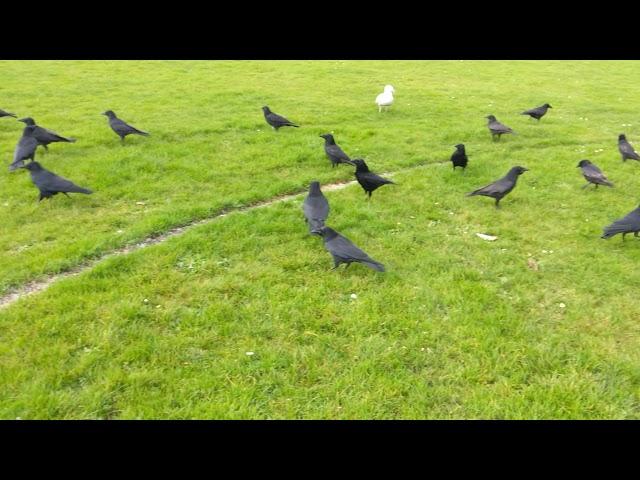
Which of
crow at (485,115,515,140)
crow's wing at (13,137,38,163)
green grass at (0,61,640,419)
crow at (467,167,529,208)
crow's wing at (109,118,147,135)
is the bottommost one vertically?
green grass at (0,61,640,419)

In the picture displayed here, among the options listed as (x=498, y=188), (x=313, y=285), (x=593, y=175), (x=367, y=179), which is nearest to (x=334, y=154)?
(x=367, y=179)

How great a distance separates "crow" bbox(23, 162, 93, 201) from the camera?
8555 millimetres

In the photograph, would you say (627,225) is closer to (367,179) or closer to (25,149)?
(367,179)

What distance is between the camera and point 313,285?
636 cm

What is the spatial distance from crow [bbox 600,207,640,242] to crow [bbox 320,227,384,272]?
3705 mm

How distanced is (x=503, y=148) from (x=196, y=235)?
8.42 m

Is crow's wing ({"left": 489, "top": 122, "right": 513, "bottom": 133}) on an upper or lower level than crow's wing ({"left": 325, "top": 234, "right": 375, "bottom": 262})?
upper

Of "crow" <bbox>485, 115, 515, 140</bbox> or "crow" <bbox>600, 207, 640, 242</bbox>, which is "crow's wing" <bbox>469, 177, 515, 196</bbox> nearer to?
"crow" <bbox>600, 207, 640, 242</bbox>

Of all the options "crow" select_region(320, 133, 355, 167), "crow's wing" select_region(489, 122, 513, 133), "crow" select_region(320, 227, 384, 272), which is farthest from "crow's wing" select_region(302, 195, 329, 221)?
"crow's wing" select_region(489, 122, 513, 133)

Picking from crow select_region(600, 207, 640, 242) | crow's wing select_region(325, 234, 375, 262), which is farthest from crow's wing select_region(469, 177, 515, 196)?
crow's wing select_region(325, 234, 375, 262)

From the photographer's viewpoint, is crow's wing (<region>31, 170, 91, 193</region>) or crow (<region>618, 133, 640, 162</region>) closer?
crow's wing (<region>31, 170, 91, 193</region>)

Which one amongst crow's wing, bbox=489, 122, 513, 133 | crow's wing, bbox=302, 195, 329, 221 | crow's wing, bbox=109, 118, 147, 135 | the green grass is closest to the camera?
→ the green grass

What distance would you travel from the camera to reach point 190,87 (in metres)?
18.7

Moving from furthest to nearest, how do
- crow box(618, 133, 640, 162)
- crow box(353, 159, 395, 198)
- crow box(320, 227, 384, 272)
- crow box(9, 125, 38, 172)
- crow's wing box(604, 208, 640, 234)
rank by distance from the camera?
1. crow box(618, 133, 640, 162)
2. crow box(9, 125, 38, 172)
3. crow box(353, 159, 395, 198)
4. crow's wing box(604, 208, 640, 234)
5. crow box(320, 227, 384, 272)
